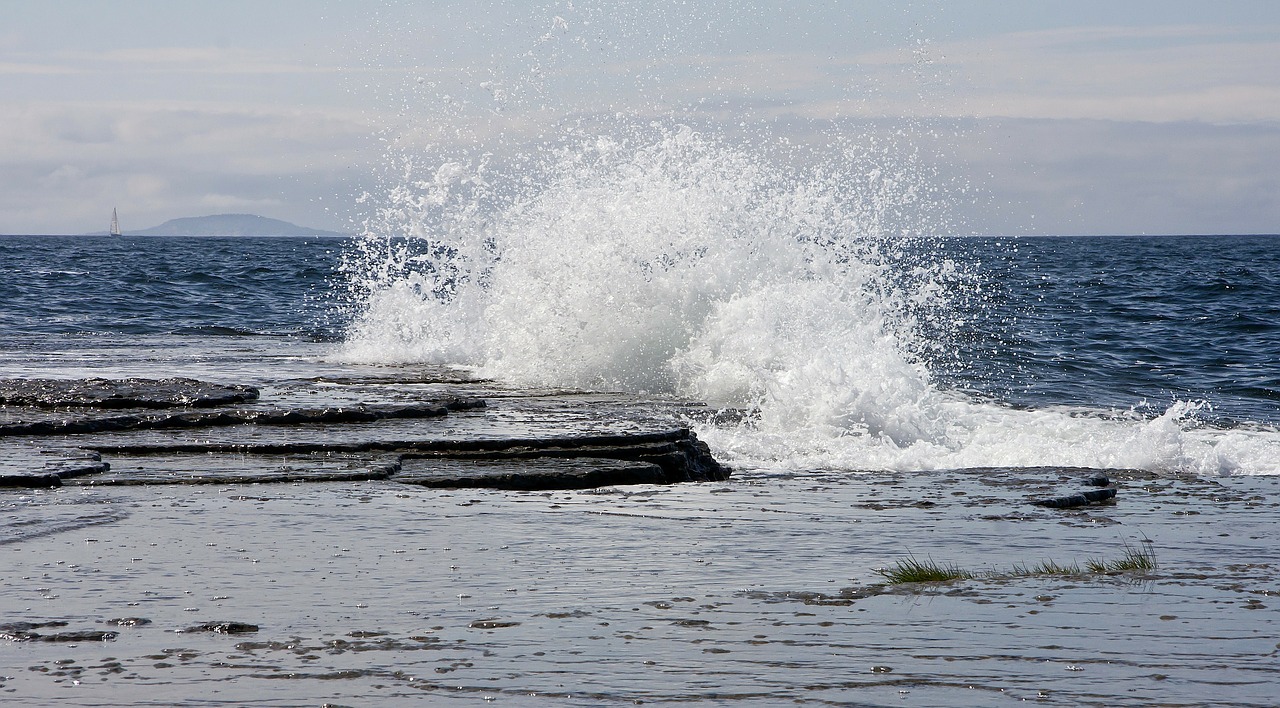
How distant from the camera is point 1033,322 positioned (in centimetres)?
2419

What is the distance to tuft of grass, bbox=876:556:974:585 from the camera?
14.7ft

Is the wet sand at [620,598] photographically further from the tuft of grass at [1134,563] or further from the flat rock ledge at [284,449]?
the flat rock ledge at [284,449]

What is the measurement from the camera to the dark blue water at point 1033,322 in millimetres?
14930

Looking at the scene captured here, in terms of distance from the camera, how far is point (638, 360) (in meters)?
12.3

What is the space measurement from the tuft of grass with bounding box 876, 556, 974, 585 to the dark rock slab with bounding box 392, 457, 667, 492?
7.16ft

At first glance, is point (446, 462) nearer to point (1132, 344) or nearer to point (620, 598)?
point (620, 598)

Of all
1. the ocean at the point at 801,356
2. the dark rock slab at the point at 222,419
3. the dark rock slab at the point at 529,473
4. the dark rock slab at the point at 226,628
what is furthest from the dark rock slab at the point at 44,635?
the ocean at the point at 801,356

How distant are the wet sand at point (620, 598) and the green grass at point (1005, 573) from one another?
0.06 metres

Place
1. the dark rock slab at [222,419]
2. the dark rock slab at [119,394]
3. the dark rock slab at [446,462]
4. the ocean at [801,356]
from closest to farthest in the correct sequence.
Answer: the dark rock slab at [446,462], the dark rock slab at [222,419], the dark rock slab at [119,394], the ocean at [801,356]

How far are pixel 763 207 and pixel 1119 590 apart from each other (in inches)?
362

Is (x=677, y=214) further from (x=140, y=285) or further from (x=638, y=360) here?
(x=140, y=285)

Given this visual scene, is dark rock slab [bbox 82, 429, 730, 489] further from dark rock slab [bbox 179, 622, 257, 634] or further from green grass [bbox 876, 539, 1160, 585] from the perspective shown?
dark rock slab [bbox 179, 622, 257, 634]

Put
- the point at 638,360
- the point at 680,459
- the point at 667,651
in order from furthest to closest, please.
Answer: the point at 638,360, the point at 680,459, the point at 667,651

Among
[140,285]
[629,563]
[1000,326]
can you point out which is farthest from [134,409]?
[140,285]
